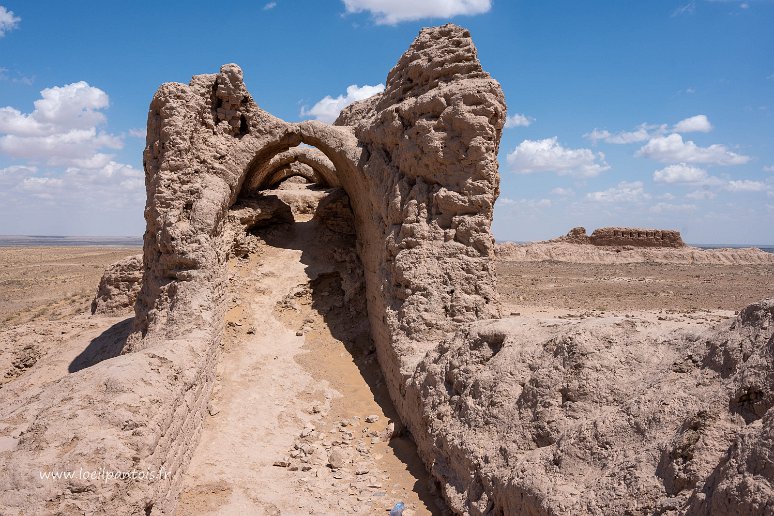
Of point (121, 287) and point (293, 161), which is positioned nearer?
point (293, 161)

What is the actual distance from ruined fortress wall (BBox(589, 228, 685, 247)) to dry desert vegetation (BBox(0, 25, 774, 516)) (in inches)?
964

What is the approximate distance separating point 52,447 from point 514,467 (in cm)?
351

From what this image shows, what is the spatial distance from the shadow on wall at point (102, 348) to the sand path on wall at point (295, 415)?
2185mm

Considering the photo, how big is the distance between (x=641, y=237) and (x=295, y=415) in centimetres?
2963

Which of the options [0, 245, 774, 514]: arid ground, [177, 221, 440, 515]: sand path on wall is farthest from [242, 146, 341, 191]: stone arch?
[177, 221, 440, 515]: sand path on wall

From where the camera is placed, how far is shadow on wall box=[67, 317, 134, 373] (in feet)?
A: 28.3

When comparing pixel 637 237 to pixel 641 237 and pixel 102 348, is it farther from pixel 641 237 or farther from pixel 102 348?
pixel 102 348

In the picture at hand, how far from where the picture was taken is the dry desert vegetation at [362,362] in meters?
3.60

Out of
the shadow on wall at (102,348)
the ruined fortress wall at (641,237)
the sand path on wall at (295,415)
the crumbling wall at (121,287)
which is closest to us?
the sand path on wall at (295,415)

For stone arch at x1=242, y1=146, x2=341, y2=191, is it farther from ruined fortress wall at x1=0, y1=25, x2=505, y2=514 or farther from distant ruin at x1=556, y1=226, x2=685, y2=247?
distant ruin at x1=556, y1=226, x2=685, y2=247

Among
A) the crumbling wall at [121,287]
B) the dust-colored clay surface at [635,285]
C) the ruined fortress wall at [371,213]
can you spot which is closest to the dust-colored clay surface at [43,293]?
the crumbling wall at [121,287]

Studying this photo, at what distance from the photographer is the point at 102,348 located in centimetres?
903

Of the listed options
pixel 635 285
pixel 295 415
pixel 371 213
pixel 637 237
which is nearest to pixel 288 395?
pixel 295 415

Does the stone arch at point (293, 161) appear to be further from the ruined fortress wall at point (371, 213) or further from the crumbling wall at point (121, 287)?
the crumbling wall at point (121, 287)
